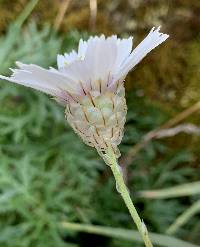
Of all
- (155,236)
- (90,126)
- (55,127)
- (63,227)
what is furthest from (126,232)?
(90,126)

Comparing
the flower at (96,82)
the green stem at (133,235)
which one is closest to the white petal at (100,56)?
the flower at (96,82)

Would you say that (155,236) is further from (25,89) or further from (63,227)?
(25,89)

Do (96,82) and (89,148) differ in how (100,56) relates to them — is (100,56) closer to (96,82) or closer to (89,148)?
(96,82)

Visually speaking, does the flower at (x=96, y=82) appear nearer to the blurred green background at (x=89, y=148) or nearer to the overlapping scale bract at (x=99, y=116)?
the overlapping scale bract at (x=99, y=116)

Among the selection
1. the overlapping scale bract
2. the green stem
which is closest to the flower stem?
the overlapping scale bract

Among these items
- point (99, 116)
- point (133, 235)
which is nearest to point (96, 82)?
point (99, 116)

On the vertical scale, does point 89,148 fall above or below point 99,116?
above

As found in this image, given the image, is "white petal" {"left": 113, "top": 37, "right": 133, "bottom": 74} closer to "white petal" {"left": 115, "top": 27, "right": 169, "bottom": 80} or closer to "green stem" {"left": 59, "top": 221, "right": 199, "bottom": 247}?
"white petal" {"left": 115, "top": 27, "right": 169, "bottom": 80}
